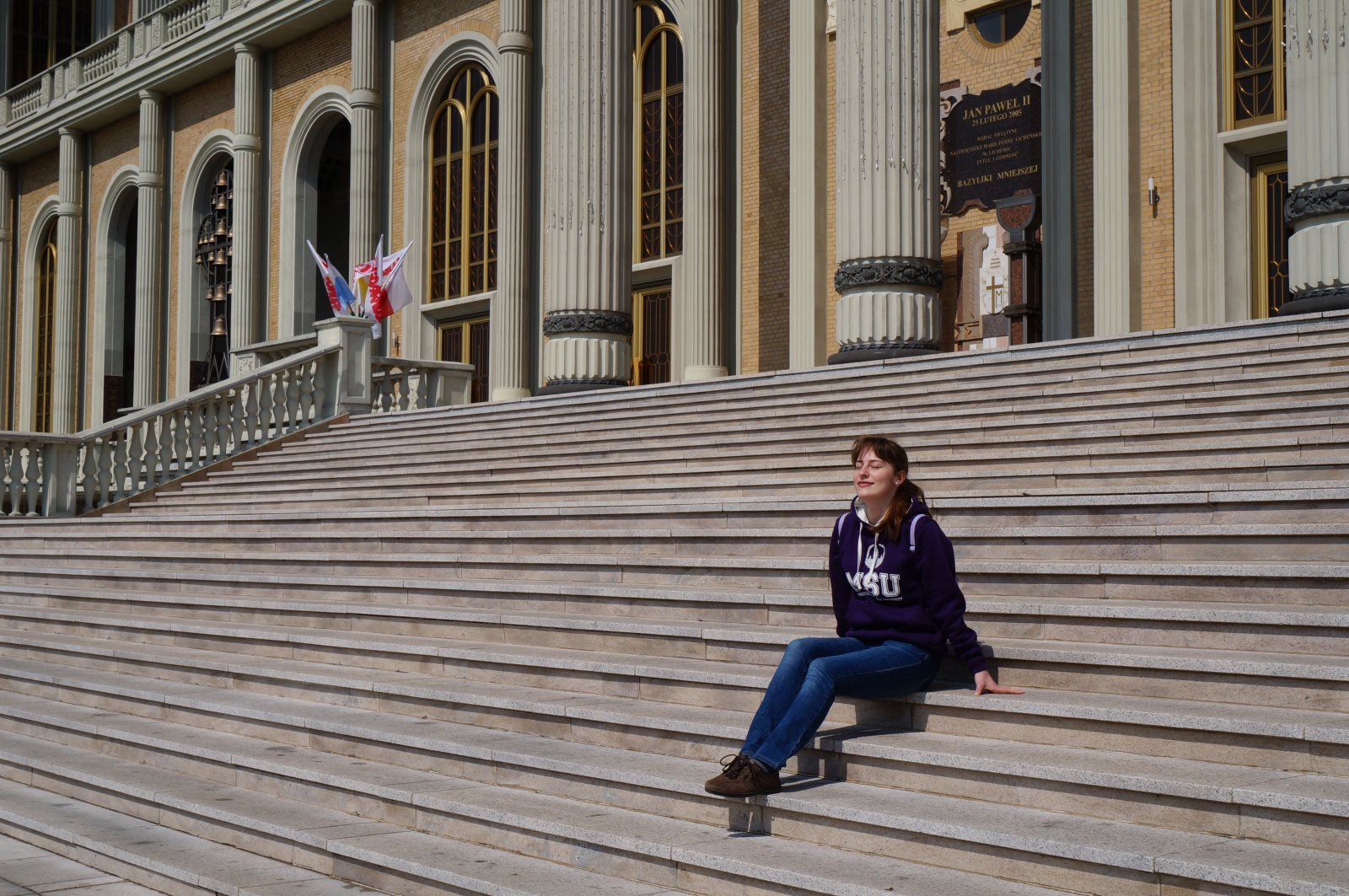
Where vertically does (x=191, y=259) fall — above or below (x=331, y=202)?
below

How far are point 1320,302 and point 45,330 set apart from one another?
35525mm

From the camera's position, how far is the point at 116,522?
1343 cm

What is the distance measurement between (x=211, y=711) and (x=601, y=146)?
451 inches

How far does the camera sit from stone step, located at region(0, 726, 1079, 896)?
15.7 ft

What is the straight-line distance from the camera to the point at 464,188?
2669cm

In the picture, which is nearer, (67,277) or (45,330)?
(67,277)

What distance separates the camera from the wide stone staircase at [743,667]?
4789 millimetres

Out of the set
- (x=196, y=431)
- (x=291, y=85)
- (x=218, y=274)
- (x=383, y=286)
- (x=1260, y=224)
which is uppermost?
(x=291, y=85)

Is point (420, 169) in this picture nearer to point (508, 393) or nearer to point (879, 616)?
point (508, 393)

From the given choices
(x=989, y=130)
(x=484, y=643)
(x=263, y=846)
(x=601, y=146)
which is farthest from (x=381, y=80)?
(x=263, y=846)

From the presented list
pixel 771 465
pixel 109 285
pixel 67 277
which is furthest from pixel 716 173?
pixel 67 277

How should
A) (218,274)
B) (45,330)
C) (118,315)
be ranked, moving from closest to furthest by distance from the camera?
(218,274)
(118,315)
(45,330)

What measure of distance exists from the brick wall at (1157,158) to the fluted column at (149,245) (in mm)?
24246

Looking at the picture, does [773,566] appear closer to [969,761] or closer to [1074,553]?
[1074,553]
